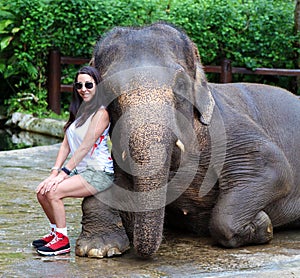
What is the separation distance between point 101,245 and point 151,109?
3.59 feet

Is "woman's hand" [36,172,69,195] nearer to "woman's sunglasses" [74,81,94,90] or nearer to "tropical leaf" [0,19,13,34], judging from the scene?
"woman's sunglasses" [74,81,94,90]

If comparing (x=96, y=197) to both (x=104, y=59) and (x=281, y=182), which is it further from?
(x=281, y=182)

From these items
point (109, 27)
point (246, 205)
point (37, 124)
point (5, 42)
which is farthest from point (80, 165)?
point (5, 42)

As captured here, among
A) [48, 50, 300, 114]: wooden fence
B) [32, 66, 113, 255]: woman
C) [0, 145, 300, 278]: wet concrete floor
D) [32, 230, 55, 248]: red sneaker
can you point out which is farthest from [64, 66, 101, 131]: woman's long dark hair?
[48, 50, 300, 114]: wooden fence

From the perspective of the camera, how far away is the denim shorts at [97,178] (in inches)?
227

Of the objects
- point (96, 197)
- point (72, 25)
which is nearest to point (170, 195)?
point (96, 197)

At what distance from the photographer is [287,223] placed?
6.54 meters

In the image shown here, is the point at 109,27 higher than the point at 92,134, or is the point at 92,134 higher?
the point at 92,134

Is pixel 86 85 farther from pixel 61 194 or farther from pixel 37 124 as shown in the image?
pixel 37 124

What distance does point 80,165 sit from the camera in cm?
588

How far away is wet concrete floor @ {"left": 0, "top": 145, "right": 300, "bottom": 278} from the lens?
510cm

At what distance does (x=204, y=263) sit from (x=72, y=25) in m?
11.1

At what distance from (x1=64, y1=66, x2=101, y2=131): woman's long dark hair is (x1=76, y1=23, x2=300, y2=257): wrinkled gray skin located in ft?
0.25

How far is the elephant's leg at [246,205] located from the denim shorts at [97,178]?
2.58 ft
